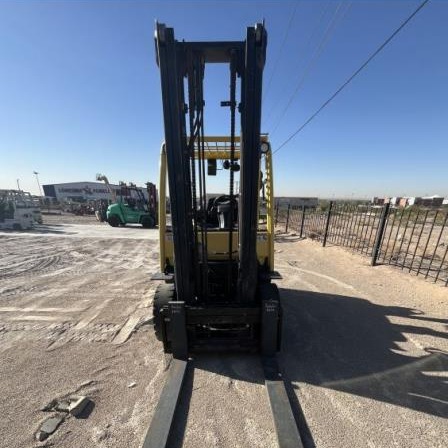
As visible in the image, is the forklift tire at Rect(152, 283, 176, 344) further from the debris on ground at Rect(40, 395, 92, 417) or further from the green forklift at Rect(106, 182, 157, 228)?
the green forklift at Rect(106, 182, 157, 228)

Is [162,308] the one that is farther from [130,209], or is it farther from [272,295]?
[130,209]

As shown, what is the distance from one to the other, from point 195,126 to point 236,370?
302 centimetres

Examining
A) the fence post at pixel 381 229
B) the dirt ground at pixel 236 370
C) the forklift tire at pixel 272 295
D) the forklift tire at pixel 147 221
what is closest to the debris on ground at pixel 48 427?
the dirt ground at pixel 236 370

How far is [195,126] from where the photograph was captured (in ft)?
9.93

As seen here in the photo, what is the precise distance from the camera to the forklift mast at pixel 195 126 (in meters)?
2.62

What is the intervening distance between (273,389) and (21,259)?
10.2 m

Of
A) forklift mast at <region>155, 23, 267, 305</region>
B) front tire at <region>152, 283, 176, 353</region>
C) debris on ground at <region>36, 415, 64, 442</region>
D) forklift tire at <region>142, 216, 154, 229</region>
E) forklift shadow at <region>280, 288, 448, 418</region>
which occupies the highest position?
forklift mast at <region>155, 23, 267, 305</region>

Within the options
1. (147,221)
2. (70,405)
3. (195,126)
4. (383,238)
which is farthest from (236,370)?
(147,221)

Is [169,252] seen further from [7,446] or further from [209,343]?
[7,446]

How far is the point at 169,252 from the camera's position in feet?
13.1

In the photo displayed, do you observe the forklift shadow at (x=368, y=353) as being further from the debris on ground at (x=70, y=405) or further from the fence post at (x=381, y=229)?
the fence post at (x=381, y=229)

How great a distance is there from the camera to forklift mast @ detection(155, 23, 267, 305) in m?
2.62

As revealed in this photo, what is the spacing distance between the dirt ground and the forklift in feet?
0.58

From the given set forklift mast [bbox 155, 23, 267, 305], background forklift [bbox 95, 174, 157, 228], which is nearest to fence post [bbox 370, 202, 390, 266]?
forklift mast [bbox 155, 23, 267, 305]
